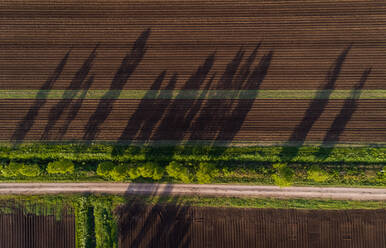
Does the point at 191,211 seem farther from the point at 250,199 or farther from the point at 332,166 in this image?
the point at 332,166

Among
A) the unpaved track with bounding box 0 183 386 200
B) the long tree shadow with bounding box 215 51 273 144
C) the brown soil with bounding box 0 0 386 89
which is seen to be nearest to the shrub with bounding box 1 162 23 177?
the unpaved track with bounding box 0 183 386 200

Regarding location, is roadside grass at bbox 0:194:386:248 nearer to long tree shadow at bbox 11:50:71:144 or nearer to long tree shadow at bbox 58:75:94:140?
long tree shadow at bbox 11:50:71:144

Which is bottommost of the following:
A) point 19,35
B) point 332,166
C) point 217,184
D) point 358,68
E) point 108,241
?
point 108,241

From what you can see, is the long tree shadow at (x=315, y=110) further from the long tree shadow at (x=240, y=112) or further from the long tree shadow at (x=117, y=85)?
the long tree shadow at (x=117, y=85)

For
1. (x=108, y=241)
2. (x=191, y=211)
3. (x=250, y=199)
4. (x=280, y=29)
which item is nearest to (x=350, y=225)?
(x=250, y=199)

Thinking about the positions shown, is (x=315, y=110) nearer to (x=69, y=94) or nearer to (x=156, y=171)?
(x=156, y=171)

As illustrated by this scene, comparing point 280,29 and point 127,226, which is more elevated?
point 280,29
